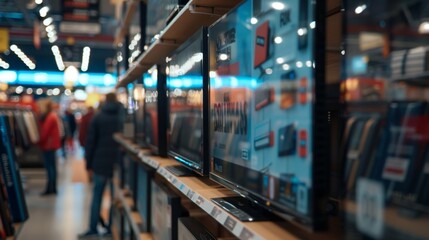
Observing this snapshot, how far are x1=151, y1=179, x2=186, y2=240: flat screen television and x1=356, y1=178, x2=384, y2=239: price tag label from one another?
66.4 inches

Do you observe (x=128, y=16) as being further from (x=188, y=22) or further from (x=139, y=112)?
(x=188, y=22)

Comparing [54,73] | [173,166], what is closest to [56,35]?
[54,73]

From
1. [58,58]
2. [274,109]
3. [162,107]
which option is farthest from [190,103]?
[58,58]

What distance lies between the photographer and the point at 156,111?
3623mm

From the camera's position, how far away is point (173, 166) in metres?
2.91

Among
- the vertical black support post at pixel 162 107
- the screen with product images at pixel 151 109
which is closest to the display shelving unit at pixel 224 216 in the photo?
the vertical black support post at pixel 162 107

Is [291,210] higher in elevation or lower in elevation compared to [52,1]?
lower

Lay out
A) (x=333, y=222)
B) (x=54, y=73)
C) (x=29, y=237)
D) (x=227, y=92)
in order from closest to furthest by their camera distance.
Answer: (x=333, y=222) → (x=227, y=92) → (x=29, y=237) → (x=54, y=73)

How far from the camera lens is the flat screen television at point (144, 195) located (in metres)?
3.57

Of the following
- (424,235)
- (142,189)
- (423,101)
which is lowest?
(142,189)

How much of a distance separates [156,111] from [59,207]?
5.30 metres

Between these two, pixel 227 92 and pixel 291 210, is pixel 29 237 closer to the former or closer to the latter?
pixel 227 92

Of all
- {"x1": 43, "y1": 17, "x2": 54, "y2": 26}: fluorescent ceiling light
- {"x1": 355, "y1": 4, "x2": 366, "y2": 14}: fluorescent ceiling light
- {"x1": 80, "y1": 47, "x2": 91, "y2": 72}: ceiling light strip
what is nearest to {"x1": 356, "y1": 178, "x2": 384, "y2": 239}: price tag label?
{"x1": 355, "y1": 4, "x2": 366, "y2": 14}: fluorescent ceiling light

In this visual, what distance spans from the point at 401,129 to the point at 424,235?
179 mm
